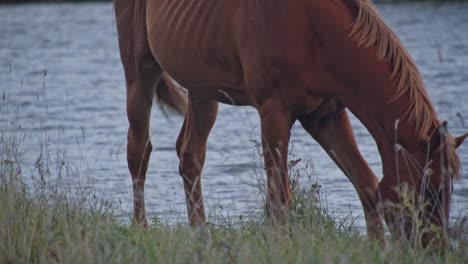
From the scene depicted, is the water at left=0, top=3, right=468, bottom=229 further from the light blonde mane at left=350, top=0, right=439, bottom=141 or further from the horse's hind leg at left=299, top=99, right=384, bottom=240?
the light blonde mane at left=350, top=0, right=439, bottom=141

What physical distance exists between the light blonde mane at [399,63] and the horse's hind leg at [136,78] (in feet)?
6.39

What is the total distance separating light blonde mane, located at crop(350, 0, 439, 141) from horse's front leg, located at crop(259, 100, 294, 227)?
0.57 m

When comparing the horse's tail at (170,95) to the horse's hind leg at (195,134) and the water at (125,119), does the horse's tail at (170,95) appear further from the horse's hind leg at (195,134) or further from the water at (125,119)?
the water at (125,119)

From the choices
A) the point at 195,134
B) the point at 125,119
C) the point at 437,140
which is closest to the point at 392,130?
the point at 437,140

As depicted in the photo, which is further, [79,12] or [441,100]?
[79,12]

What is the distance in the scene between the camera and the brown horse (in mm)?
3920

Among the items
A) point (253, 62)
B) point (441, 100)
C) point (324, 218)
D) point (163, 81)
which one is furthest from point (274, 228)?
point (441, 100)

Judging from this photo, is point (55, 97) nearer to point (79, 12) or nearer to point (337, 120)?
point (337, 120)

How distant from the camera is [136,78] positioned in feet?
19.1

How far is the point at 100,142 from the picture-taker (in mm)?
8398

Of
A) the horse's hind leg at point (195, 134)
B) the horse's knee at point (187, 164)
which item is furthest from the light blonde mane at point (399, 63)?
the horse's knee at point (187, 164)

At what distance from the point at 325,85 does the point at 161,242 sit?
1.15m

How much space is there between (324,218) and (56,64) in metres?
10.8

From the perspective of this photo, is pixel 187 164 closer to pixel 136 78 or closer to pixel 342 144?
pixel 136 78
